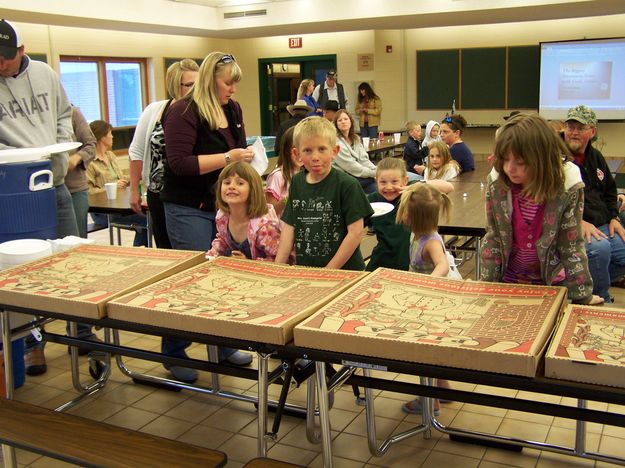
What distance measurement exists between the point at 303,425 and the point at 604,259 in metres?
2.02

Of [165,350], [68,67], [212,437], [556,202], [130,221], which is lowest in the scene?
[212,437]

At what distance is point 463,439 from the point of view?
8.95 feet

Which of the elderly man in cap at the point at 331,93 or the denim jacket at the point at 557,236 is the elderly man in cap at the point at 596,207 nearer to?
the denim jacket at the point at 557,236

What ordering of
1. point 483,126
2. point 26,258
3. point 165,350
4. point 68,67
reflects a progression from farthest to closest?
point 483,126 < point 68,67 < point 165,350 < point 26,258

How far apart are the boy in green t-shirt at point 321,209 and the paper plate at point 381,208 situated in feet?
1.51

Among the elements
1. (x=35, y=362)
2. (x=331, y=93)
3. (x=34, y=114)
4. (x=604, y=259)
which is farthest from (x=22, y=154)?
(x=331, y=93)

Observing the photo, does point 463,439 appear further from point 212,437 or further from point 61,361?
point 61,361

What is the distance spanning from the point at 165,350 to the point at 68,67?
29.4 ft

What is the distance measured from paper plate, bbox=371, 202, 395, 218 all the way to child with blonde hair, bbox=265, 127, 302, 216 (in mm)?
511

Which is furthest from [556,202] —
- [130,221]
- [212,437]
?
[130,221]

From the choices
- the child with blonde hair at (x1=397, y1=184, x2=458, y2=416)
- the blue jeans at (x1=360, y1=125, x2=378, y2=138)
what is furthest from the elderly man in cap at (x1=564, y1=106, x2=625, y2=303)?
the blue jeans at (x1=360, y1=125, x2=378, y2=138)

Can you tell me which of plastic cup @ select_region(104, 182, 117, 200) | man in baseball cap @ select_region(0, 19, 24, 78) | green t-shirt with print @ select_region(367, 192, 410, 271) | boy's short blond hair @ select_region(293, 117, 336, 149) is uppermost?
man in baseball cap @ select_region(0, 19, 24, 78)

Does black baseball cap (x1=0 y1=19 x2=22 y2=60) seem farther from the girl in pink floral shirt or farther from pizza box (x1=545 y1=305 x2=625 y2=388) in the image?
pizza box (x1=545 y1=305 x2=625 y2=388)

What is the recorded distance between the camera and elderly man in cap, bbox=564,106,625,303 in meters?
3.81
